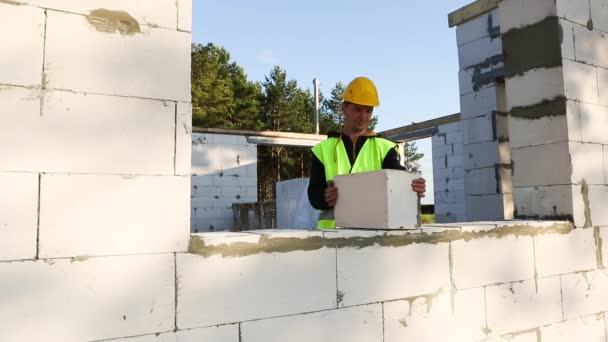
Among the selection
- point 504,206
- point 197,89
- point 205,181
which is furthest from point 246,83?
point 504,206

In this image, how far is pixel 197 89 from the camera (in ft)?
92.5

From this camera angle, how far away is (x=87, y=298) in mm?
1763

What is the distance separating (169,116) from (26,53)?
0.55 metres

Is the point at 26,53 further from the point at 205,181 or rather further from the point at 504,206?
the point at 205,181

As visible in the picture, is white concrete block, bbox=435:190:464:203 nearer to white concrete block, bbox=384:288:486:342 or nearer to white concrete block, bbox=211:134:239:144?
white concrete block, bbox=211:134:239:144

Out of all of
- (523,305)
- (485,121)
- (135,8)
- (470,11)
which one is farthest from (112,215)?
(470,11)

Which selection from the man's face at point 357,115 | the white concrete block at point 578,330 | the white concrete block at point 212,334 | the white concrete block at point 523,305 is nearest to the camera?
the white concrete block at point 212,334

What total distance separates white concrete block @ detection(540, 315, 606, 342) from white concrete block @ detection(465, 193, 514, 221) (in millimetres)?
3044

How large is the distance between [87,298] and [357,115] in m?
1.89

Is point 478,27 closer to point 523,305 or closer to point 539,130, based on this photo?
point 539,130

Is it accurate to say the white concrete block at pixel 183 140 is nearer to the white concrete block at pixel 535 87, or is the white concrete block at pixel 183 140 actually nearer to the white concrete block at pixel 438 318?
the white concrete block at pixel 438 318

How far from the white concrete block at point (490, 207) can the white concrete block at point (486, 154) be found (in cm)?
46

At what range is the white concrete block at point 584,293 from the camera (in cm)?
328

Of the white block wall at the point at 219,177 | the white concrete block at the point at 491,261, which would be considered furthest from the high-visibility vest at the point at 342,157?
the white block wall at the point at 219,177
